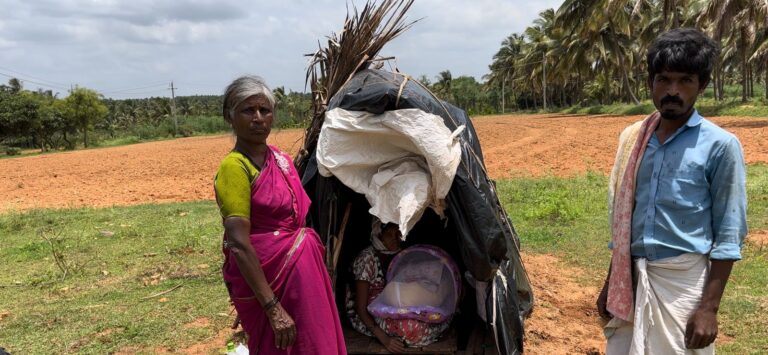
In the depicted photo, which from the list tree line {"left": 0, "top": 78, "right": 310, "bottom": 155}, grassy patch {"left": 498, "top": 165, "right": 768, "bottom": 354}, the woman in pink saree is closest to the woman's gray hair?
the woman in pink saree

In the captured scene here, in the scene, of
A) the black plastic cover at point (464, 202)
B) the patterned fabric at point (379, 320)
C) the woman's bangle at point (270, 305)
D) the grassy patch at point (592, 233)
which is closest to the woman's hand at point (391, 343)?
the patterned fabric at point (379, 320)

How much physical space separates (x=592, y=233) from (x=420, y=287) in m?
3.67

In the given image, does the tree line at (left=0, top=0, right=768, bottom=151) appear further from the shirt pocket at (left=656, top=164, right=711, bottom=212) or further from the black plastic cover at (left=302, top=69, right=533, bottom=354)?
the shirt pocket at (left=656, top=164, right=711, bottom=212)

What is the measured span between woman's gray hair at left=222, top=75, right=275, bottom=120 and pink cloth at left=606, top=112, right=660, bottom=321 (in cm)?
156

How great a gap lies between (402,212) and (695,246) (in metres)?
1.50

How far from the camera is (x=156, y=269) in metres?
6.02

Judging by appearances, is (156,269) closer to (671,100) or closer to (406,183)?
(406,183)

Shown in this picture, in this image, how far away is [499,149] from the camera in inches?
733

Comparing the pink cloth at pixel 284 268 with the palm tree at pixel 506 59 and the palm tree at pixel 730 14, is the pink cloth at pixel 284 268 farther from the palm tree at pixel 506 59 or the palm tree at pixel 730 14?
the palm tree at pixel 506 59

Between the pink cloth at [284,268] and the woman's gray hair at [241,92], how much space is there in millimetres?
256

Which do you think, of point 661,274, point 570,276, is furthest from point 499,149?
point 661,274

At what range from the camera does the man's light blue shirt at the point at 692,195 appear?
1.83 m

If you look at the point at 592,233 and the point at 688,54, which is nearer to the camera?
the point at 688,54

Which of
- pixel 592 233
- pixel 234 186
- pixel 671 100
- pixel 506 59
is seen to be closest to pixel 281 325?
pixel 234 186
